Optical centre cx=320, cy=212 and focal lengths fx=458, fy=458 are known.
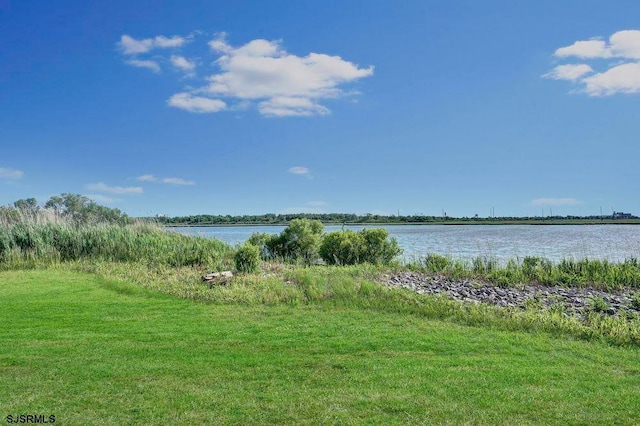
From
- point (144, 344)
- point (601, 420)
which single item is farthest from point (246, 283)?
point (601, 420)

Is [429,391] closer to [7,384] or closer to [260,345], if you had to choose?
[260,345]

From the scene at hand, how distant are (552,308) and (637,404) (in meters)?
4.25

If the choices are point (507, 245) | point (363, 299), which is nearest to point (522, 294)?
point (363, 299)

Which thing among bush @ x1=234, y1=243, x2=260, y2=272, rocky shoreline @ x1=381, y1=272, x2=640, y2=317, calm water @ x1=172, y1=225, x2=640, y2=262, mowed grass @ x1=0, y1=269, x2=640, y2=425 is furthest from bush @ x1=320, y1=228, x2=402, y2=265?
mowed grass @ x1=0, y1=269, x2=640, y2=425

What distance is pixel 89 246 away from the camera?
1531 centimetres

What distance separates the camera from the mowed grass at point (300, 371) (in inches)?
149

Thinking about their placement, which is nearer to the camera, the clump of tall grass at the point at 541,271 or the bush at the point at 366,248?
the clump of tall grass at the point at 541,271

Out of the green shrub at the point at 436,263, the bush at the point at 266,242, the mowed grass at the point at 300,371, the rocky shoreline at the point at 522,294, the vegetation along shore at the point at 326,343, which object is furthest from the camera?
the bush at the point at 266,242

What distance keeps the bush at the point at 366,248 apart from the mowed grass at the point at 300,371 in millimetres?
6801

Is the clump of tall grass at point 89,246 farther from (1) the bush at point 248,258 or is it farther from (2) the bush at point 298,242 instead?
Answer: (1) the bush at point 248,258

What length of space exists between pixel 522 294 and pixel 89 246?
43.5 feet

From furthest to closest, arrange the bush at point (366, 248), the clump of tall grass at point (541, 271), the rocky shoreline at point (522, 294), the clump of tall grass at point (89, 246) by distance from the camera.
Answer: the bush at point (366, 248) → the clump of tall grass at point (89, 246) → the clump of tall grass at point (541, 271) → the rocky shoreline at point (522, 294)

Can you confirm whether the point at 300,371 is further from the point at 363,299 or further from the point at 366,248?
the point at 366,248

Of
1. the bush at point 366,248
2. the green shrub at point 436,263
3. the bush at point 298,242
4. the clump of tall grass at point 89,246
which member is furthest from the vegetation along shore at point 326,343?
the bush at point 298,242
